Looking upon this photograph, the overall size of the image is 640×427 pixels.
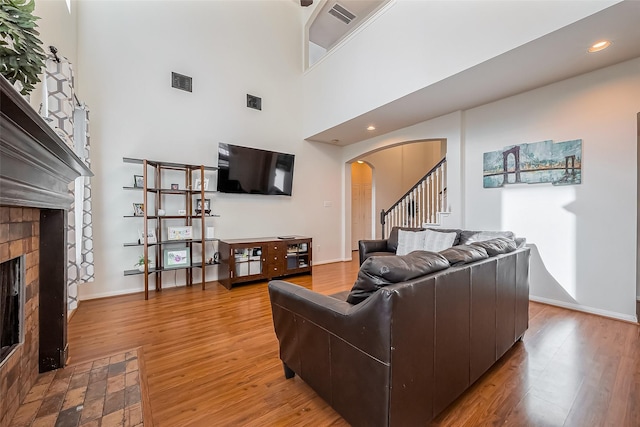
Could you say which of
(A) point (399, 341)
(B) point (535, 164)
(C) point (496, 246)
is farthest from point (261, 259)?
(B) point (535, 164)

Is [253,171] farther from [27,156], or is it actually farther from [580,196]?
[580,196]

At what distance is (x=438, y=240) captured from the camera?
359 centimetres

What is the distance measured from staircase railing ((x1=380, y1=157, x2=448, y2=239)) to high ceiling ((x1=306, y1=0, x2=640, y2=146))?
38.8 inches

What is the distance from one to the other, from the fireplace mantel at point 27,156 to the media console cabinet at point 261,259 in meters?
2.39

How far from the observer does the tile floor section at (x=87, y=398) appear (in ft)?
4.48

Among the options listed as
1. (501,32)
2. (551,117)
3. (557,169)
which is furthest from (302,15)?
(557,169)

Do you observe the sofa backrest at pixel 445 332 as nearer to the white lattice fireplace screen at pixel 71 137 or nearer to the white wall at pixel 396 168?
the white lattice fireplace screen at pixel 71 137

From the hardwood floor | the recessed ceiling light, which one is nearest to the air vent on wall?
the hardwood floor

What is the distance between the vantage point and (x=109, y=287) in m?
3.53

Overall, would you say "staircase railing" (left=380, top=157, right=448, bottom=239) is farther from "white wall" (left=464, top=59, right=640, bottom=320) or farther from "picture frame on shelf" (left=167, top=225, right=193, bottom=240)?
"picture frame on shelf" (left=167, top=225, right=193, bottom=240)

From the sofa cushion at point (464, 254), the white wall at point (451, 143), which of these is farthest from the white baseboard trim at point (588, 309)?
the sofa cushion at point (464, 254)

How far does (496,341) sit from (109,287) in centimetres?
436

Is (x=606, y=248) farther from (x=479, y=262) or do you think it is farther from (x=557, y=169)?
(x=479, y=262)

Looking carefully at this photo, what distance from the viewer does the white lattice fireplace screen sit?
7.25 ft
